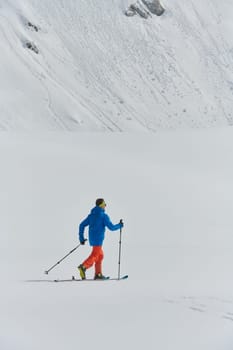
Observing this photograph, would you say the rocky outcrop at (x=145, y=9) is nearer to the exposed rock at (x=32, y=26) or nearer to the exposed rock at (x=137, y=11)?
the exposed rock at (x=137, y=11)

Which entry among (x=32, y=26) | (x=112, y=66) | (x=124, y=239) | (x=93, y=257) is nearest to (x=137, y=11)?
(x=112, y=66)

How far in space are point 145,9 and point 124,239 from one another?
40158 millimetres

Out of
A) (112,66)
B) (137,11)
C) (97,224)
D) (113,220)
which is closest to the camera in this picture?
(97,224)

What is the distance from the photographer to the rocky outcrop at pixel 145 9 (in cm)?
4656

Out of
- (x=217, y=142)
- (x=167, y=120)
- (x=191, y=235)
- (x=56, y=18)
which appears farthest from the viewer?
(x=56, y=18)

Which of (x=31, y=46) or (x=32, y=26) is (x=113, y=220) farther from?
(x=32, y=26)

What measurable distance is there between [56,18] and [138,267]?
38.2 m

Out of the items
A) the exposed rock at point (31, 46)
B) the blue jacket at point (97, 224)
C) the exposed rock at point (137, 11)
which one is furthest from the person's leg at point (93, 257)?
the exposed rock at point (137, 11)

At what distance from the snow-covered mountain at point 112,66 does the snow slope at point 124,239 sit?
17.4 m

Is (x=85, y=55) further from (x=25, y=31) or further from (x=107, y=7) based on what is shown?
(x=107, y=7)

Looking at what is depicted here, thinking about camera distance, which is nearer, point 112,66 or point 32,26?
point 112,66

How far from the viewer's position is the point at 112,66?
1582 inches

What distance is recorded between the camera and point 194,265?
7.36 m

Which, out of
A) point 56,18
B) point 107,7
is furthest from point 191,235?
point 107,7
